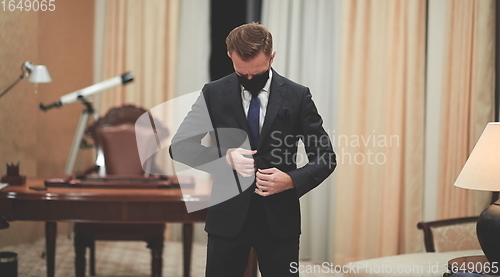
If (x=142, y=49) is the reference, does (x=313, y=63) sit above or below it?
below

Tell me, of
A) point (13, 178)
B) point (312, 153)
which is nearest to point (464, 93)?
point (312, 153)

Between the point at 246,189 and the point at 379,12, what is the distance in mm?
2717

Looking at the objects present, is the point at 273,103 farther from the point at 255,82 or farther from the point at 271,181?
the point at 271,181

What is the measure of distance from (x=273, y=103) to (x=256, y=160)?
185mm

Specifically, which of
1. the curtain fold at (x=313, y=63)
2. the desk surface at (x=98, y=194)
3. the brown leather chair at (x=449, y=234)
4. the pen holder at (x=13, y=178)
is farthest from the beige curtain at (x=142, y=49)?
the brown leather chair at (x=449, y=234)

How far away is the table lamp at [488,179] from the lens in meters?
2.44

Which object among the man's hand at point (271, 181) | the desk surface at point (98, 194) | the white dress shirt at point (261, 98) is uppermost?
the white dress shirt at point (261, 98)

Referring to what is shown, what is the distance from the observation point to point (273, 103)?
5.85 feet

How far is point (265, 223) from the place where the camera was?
1.77m

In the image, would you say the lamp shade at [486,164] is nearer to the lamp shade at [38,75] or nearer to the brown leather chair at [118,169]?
the brown leather chair at [118,169]

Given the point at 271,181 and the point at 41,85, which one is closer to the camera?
the point at 271,181

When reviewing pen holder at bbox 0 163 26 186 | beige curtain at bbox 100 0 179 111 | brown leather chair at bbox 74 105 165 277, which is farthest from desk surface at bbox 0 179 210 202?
beige curtain at bbox 100 0 179 111

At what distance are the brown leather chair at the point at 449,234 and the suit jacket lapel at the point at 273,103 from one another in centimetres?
176

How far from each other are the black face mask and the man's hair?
91 millimetres
